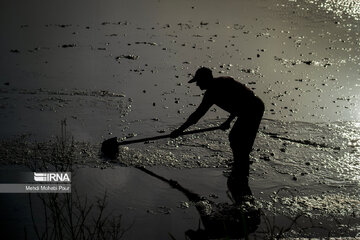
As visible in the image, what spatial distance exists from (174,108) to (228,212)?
11.6 feet

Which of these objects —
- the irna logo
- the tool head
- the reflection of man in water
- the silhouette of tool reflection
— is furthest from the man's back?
the irna logo

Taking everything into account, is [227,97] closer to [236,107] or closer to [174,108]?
[236,107]

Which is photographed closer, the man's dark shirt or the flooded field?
the flooded field

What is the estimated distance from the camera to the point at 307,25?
1553 cm

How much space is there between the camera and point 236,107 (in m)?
6.56

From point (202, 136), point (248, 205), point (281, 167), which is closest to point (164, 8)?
point (202, 136)

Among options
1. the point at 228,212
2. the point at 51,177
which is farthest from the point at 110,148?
the point at 228,212

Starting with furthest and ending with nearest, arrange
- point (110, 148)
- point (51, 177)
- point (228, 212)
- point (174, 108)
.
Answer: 1. point (174, 108)
2. point (110, 148)
3. point (51, 177)
4. point (228, 212)

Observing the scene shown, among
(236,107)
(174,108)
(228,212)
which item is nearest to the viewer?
(228,212)

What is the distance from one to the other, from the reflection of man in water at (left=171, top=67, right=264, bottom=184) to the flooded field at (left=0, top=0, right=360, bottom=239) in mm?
472

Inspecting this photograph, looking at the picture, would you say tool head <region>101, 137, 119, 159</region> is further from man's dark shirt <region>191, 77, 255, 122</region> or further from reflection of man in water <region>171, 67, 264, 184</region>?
man's dark shirt <region>191, 77, 255, 122</region>

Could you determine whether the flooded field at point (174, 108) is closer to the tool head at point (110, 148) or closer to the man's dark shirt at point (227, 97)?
the tool head at point (110, 148)

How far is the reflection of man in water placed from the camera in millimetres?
6302

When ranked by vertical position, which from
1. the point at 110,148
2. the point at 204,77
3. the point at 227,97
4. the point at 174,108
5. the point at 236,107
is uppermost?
the point at 204,77
